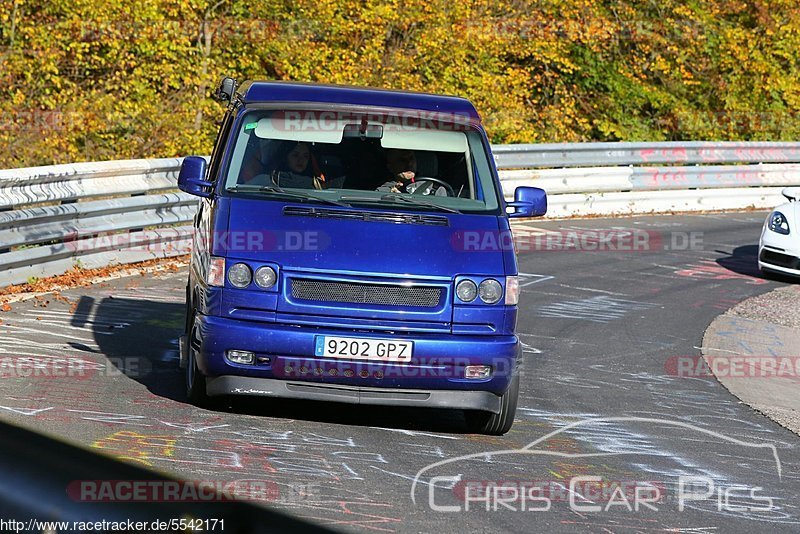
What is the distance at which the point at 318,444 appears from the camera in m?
6.36

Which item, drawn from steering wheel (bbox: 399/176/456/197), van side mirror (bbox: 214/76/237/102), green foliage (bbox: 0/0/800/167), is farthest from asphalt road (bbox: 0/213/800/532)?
green foliage (bbox: 0/0/800/167)

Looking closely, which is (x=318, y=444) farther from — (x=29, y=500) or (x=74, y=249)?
(x=74, y=249)

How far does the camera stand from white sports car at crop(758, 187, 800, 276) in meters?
14.7

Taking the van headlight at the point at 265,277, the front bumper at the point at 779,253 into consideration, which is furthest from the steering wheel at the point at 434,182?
the front bumper at the point at 779,253

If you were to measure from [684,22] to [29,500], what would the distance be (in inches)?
1130

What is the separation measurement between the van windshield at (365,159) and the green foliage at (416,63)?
9.62 m

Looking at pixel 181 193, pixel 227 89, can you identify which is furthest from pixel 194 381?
pixel 181 193

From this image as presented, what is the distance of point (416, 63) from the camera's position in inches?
978

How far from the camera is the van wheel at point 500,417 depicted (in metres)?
6.82

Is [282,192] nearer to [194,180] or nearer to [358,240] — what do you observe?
[194,180]

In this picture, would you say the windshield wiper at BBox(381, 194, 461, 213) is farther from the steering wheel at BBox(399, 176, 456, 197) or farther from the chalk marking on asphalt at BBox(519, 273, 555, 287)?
the chalk marking on asphalt at BBox(519, 273, 555, 287)

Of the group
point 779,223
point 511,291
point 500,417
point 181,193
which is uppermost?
point 181,193

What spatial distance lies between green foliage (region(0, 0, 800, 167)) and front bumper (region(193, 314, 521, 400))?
10546 mm

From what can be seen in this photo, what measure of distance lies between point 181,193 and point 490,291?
8260 millimetres
